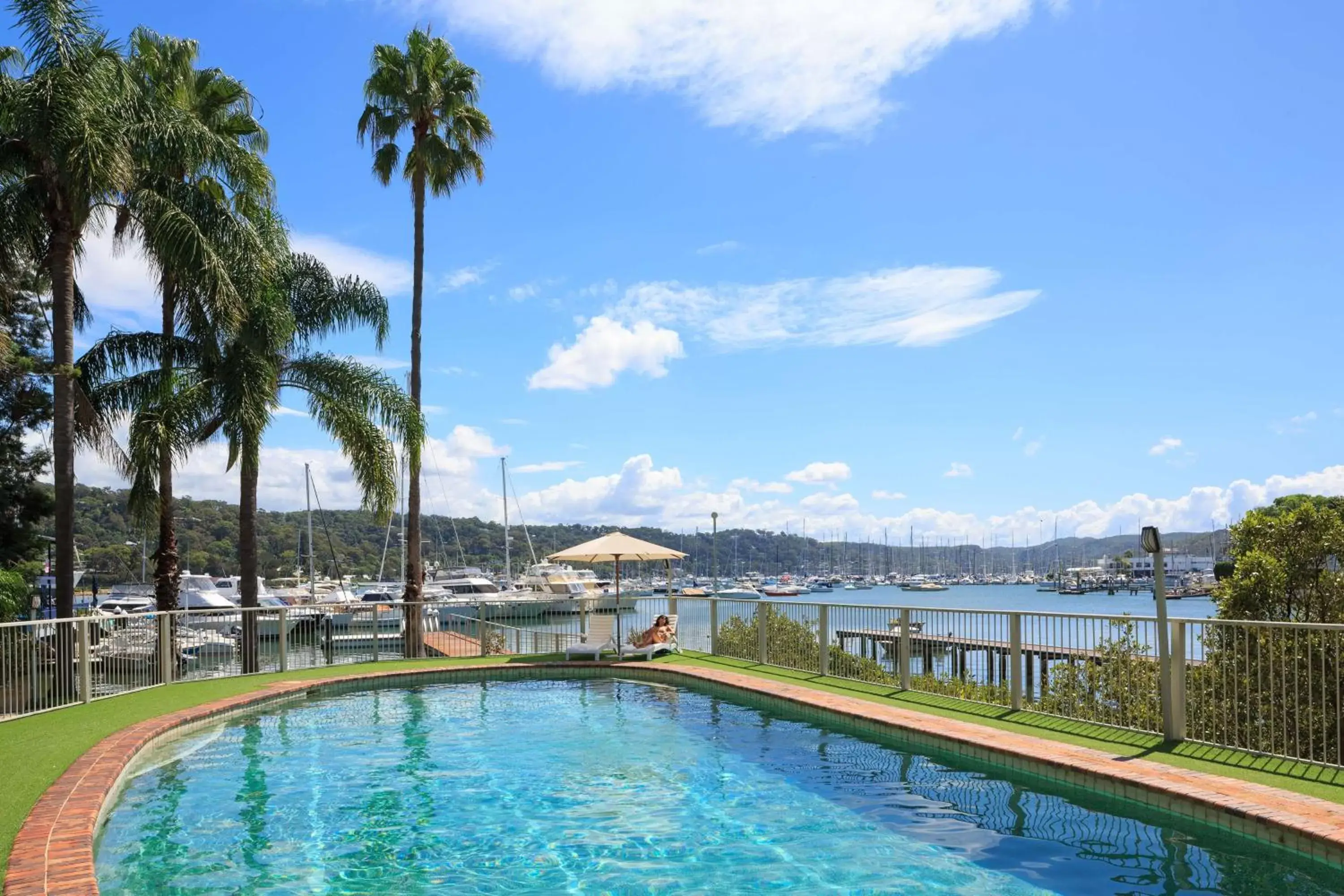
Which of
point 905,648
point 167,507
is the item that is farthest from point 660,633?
point 167,507

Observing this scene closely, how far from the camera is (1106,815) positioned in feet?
25.1

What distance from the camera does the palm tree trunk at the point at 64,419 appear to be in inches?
603

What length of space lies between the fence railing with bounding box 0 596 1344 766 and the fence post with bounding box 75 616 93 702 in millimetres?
20

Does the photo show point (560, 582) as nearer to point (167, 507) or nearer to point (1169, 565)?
point (167, 507)

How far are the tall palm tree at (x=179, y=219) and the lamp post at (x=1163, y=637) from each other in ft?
48.9

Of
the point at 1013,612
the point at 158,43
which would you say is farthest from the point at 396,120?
the point at 1013,612

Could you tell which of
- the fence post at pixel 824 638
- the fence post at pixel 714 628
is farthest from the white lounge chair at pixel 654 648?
the fence post at pixel 824 638

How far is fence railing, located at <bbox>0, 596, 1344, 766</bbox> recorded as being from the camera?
8.85 metres

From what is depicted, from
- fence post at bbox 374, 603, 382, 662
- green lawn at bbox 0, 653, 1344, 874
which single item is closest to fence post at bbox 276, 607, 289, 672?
green lawn at bbox 0, 653, 1344, 874

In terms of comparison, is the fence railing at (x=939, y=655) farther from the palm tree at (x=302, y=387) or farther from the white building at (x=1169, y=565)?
the white building at (x=1169, y=565)

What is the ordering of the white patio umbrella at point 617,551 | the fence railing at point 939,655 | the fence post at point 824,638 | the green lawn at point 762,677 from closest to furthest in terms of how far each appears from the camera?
1. the green lawn at point 762,677
2. the fence railing at point 939,655
3. the fence post at point 824,638
4. the white patio umbrella at point 617,551

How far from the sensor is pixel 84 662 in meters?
12.8

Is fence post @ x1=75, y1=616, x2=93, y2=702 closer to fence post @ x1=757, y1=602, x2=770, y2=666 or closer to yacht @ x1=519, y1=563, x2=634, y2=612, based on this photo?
fence post @ x1=757, y1=602, x2=770, y2=666

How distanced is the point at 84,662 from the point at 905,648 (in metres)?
11.2
